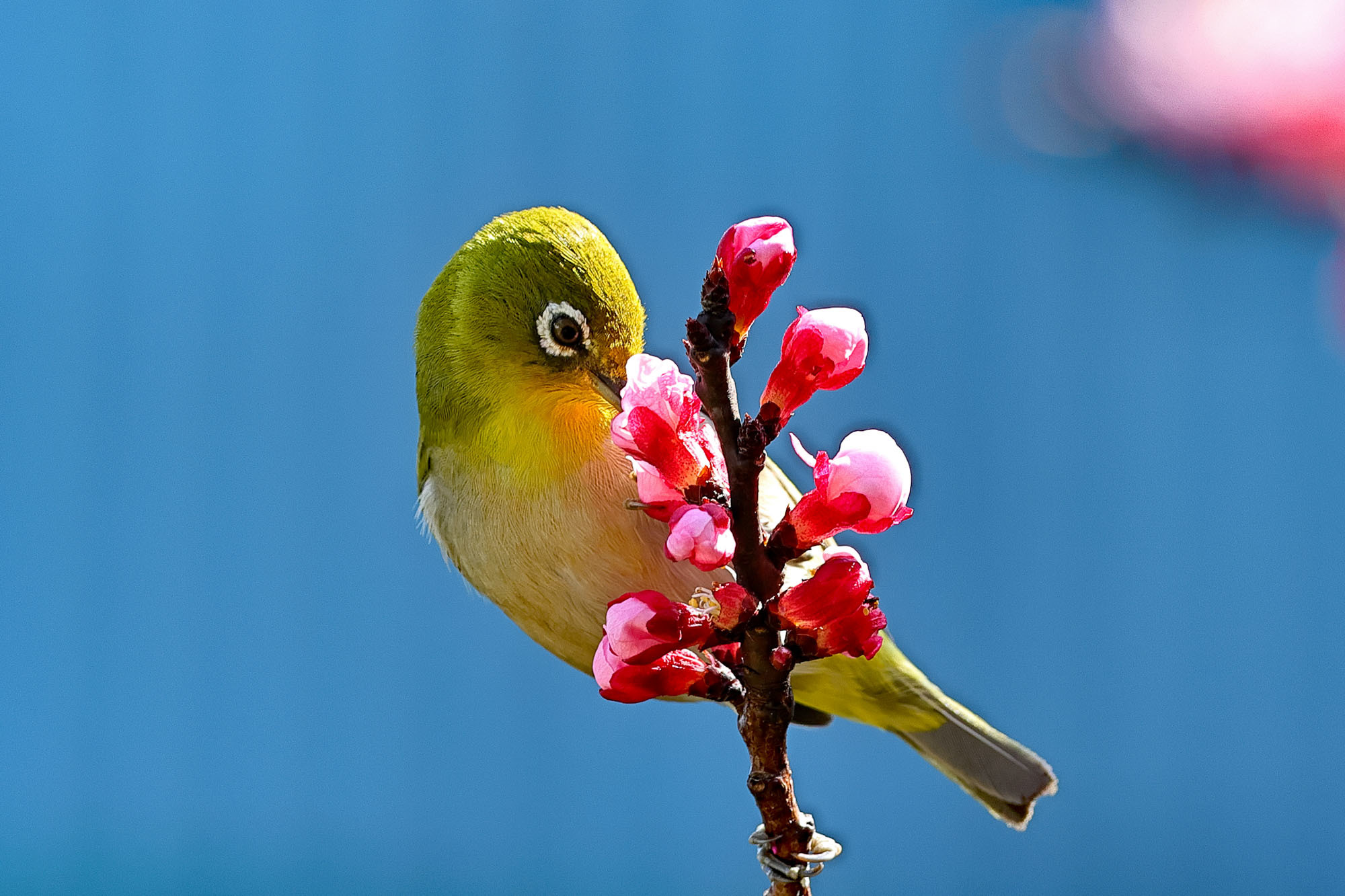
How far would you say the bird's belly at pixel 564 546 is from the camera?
1.04 metres

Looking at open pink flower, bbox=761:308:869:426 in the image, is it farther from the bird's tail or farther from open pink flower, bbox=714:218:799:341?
the bird's tail

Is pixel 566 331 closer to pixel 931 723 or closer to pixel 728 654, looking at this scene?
pixel 728 654

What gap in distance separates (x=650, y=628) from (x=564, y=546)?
440 mm

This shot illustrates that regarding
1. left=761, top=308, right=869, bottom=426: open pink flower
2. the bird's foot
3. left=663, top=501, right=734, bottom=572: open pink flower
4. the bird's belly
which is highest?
the bird's belly

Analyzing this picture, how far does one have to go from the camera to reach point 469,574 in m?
1.22

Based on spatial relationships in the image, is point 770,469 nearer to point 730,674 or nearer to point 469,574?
point 469,574

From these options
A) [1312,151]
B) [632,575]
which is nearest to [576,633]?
[632,575]

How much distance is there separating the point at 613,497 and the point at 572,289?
7.9 inches

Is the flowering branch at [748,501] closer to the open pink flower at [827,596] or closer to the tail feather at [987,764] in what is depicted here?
the open pink flower at [827,596]

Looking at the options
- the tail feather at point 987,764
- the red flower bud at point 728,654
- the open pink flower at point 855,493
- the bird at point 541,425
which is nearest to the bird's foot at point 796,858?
the red flower bud at point 728,654

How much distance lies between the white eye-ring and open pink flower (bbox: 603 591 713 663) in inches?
16.2

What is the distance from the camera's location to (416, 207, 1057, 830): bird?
3.31 feet

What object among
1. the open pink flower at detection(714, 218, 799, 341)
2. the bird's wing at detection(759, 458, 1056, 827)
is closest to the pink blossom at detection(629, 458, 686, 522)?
the open pink flower at detection(714, 218, 799, 341)

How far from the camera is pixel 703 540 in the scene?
1.96ft
